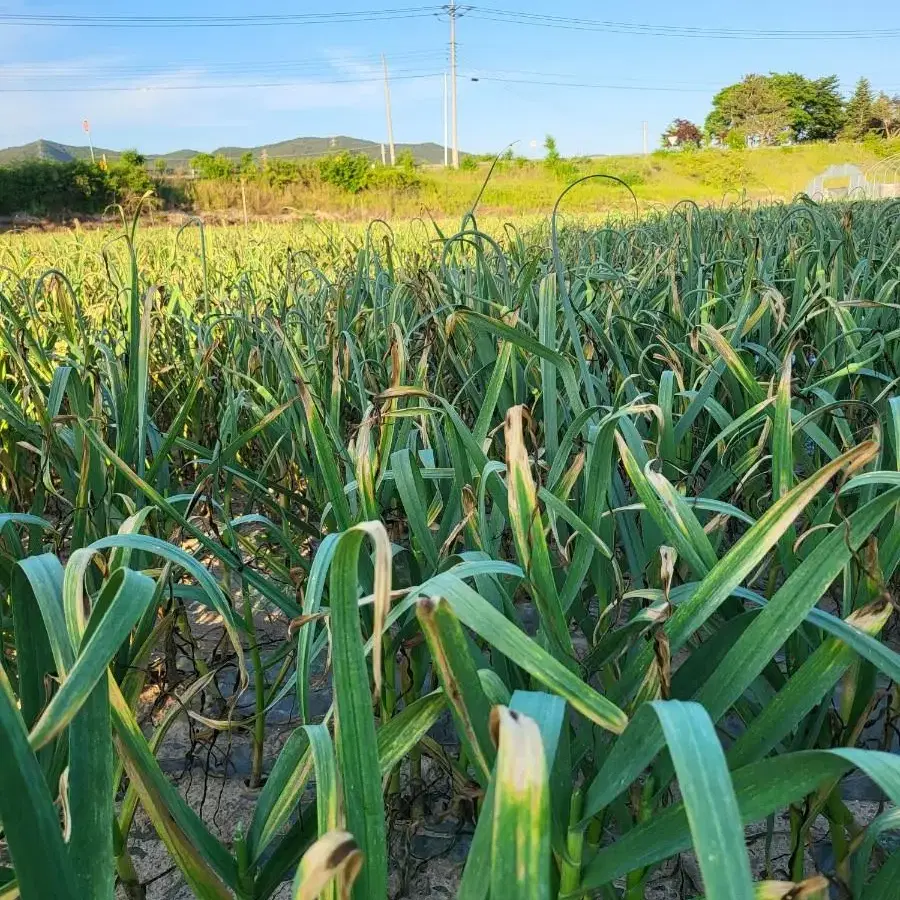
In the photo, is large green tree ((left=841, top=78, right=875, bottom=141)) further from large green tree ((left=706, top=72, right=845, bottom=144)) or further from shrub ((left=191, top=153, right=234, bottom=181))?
shrub ((left=191, top=153, right=234, bottom=181))

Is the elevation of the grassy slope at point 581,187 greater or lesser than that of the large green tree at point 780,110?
lesser

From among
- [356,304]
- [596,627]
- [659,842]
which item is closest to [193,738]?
[596,627]

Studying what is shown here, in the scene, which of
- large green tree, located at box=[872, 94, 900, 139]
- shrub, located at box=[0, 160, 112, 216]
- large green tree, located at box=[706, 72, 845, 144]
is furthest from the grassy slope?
large green tree, located at box=[706, 72, 845, 144]

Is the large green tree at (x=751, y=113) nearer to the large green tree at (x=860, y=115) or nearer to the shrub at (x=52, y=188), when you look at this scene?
the large green tree at (x=860, y=115)

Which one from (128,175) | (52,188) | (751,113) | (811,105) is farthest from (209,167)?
(811,105)

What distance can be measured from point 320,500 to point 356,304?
2.40ft

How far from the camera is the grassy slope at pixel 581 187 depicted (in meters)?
18.1

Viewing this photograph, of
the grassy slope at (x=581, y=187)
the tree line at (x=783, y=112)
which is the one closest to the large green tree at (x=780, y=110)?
the tree line at (x=783, y=112)

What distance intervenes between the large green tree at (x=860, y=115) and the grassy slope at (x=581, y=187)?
9171 mm

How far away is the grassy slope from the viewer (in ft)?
59.5

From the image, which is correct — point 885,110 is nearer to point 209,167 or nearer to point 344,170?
point 344,170

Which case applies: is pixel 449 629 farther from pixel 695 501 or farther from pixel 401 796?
pixel 401 796

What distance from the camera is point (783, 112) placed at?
126ft

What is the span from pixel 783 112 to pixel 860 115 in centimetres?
376
